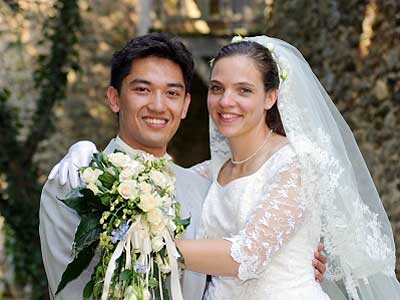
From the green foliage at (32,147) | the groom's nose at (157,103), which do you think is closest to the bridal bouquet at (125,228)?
the groom's nose at (157,103)

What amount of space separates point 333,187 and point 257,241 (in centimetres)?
45

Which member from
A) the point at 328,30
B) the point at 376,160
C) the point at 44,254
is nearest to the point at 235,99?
the point at 44,254

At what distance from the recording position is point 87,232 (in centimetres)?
264

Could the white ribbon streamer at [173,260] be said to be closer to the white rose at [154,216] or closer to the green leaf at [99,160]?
the white rose at [154,216]

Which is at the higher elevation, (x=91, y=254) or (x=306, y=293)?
(x=91, y=254)

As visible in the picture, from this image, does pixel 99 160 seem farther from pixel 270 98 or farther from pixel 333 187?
pixel 333 187

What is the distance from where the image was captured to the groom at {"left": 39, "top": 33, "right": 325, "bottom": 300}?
2.94 metres

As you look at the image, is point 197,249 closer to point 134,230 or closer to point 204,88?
point 134,230

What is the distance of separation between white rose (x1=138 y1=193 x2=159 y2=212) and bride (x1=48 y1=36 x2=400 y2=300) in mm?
301

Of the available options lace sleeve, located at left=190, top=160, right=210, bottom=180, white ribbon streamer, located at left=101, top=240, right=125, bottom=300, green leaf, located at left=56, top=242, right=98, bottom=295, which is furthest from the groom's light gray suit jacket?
lace sleeve, located at left=190, top=160, right=210, bottom=180

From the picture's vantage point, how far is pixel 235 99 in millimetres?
3000

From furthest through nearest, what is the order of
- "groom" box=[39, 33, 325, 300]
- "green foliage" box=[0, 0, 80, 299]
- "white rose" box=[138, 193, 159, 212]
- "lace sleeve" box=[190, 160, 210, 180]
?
"green foliage" box=[0, 0, 80, 299]
"lace sleeve" box=[190, 160, 210, 180]
"groom" box=[39, 33, 325, 300]
"white rose" box=[138, 193, 159, 212]

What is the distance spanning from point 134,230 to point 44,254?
520 millimetres

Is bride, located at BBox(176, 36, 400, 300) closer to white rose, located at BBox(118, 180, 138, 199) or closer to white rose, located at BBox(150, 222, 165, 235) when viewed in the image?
white rose, located at BBox(150, 222, 165, 235)
